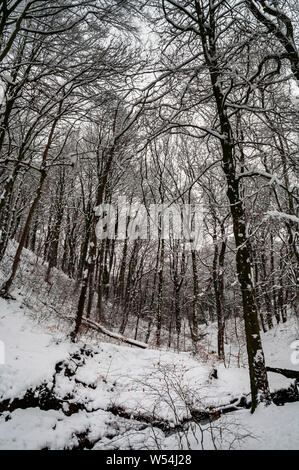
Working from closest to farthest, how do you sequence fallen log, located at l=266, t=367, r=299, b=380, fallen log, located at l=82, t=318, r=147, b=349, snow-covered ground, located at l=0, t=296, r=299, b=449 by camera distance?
snow-covered ground, located at l=0, t=296, r=299, b=449, fallen log, located at l=266, t=367, r=299, b=380, fallen log, located at l=82, t=318, r=147, b=349

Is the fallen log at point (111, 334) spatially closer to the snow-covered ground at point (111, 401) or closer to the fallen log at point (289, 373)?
the snow-covered ground at point (111, 401)

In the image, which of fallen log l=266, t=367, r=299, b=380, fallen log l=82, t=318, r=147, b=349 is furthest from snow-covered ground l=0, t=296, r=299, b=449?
fallen log l=82, t=318, r=147, b=349

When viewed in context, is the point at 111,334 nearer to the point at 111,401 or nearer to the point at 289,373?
the point at 111,401

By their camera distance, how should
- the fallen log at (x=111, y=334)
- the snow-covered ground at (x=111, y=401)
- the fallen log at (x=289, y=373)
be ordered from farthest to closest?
the fallen log at (x=111, y=334)
the fallen log at (x=289, y=373)
the snow-covered ground at (x=111, y=401)

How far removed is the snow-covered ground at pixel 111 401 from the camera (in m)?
3.79

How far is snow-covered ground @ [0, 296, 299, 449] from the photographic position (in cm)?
379

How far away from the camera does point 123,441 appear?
443 cm

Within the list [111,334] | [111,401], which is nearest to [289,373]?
[111,401]

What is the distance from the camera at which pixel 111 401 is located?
5336mm

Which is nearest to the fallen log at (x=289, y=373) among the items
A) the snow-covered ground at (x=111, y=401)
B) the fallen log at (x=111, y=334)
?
the snow-covered ground at (x=111, y=401)

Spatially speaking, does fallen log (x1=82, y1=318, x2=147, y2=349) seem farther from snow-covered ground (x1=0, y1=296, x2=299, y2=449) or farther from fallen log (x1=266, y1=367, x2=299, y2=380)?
fallen log (x1=266, y1=367, x2=299, y2=380)

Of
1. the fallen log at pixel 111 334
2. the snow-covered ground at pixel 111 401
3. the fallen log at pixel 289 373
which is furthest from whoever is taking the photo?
the fallen log at pixel 111 334

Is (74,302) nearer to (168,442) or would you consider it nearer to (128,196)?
(128,196)
